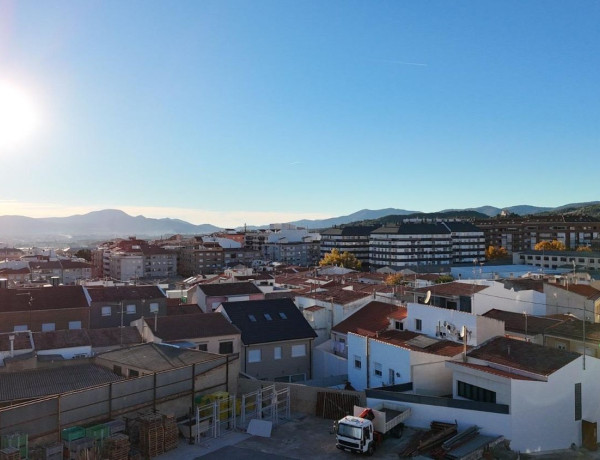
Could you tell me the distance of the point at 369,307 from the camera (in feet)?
108

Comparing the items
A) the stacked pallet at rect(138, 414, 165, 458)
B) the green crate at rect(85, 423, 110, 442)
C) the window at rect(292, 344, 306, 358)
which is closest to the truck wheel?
the stacked pallet at rect(138, 414, 165, 458)

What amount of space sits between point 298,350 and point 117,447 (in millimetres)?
16273

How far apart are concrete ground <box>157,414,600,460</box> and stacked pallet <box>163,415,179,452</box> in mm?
185

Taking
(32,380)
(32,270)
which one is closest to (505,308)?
(32,380)

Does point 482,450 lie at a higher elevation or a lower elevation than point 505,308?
lower

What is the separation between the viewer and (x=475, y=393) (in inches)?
769

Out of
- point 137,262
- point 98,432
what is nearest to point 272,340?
point 98,432

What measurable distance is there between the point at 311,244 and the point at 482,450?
128478mm

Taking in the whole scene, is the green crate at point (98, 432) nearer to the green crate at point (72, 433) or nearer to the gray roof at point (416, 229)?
the green crate at point (72, 433)

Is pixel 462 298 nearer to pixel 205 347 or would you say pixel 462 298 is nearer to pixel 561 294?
pixel 561 294

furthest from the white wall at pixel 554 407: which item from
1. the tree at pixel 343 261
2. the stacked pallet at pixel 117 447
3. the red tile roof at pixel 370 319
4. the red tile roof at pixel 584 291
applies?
the tree at pixel 343 261

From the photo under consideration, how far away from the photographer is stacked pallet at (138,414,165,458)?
15.6m

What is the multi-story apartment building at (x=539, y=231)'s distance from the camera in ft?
440

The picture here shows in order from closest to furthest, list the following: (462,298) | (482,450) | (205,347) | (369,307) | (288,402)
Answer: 1. (482,450)
2. (288,402)
3. (205,347)
4. (462,298)
5. (369,307)
